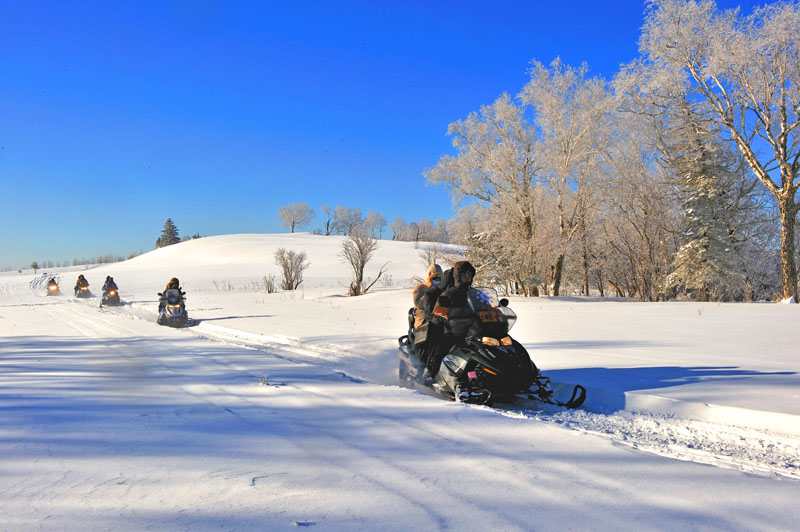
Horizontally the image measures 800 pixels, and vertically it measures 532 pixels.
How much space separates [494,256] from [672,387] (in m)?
18.4

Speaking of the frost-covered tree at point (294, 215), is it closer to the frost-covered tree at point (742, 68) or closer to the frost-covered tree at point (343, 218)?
the frost-covered tree at point (343, 218)

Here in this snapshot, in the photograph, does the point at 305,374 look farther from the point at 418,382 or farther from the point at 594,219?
the point at 594,219

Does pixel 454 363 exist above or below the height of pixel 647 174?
below

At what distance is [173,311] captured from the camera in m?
15.5

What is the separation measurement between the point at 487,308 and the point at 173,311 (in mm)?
12470

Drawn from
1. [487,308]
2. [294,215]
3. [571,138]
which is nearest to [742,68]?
[571,138]

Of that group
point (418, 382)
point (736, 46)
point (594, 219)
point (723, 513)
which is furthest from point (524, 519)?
point (594, 219)

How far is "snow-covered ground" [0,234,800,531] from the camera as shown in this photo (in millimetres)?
2689

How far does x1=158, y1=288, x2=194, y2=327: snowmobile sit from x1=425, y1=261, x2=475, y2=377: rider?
452 inches

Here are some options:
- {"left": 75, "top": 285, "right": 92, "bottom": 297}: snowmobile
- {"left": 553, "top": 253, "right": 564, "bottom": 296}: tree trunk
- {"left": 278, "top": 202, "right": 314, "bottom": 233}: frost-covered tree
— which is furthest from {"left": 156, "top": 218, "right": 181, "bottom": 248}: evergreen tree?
{"left": 553, "top": 253, "right": 564, "bottom": 296}: tree trunk

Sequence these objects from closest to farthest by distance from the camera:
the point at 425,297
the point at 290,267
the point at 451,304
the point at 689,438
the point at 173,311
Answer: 1. the point at 689,438
2. the point at 451,304
3. the point at 425,297
4. the point at 173,311
5. the point at 290,267

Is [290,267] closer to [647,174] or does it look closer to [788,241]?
[647,174]

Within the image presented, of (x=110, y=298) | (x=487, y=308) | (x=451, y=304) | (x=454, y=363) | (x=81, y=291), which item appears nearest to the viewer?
(x=454, y=363)

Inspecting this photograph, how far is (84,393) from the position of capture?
536 cm
